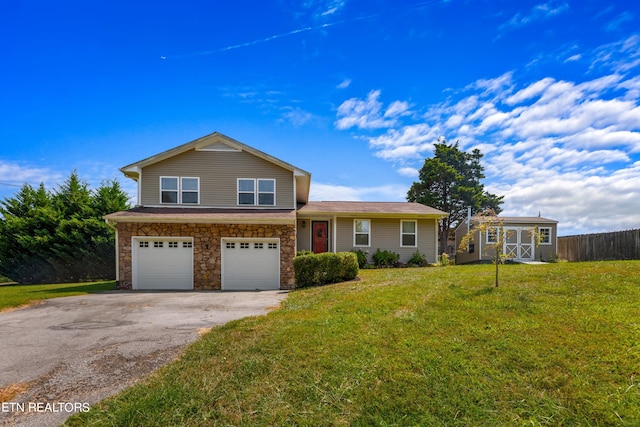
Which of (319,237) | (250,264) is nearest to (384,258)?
(319,237)

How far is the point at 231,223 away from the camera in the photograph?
1264 centimetres

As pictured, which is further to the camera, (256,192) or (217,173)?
(256,192)

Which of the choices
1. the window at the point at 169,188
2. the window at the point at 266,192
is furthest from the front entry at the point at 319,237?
the window at the point at 169,188

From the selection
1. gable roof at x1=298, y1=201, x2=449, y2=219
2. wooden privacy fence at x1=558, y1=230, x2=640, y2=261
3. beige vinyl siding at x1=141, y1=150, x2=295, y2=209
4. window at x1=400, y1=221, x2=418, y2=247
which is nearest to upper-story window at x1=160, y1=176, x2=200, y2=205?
beige vinyl siding at x1=141, y1=150, x2=295, y2=209

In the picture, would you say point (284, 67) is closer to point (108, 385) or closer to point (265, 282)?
point (265, 282)

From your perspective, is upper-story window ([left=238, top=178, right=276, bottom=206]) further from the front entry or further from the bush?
the bush

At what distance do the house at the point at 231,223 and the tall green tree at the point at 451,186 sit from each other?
11.6m

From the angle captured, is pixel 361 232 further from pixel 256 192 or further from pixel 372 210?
pixel 256 192

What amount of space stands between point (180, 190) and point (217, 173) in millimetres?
1871

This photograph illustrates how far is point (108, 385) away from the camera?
3.69 m

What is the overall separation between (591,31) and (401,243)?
11868 mm

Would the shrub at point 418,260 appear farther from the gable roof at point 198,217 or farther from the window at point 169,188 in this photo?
the window at point 169,188

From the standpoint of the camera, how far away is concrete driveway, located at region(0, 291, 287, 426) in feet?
11.3

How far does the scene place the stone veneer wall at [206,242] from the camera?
40.8ft
